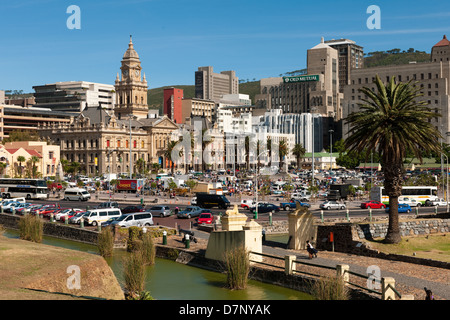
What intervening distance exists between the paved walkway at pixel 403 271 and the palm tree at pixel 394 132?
3903mm

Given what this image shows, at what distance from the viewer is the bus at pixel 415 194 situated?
2945 inches

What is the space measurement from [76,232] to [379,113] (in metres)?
27.0

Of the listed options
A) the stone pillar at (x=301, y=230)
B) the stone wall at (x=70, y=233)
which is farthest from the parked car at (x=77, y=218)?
the stone pillar at (x=301, y=230)

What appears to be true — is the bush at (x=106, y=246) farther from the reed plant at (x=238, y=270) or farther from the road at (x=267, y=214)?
the reed plant at (x=238, y=270)

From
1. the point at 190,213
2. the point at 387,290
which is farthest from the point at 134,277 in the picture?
the point at 190,213

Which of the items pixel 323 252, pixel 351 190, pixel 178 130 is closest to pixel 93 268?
pixel 323 252

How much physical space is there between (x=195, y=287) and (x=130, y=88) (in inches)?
6528

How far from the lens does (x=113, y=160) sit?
166 m

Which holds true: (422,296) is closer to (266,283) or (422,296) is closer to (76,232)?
(266,283)

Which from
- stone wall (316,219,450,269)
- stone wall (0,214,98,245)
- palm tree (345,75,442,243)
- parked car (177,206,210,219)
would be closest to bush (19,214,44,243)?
stone wall (0,214,98,245)

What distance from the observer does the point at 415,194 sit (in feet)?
256

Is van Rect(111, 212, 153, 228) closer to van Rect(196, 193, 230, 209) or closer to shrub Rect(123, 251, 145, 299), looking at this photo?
van Rect(196, 193, 230, 209)

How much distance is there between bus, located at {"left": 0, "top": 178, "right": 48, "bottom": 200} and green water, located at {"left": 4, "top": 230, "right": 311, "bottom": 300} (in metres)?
52.6

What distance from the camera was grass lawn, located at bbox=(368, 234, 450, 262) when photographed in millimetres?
31366
